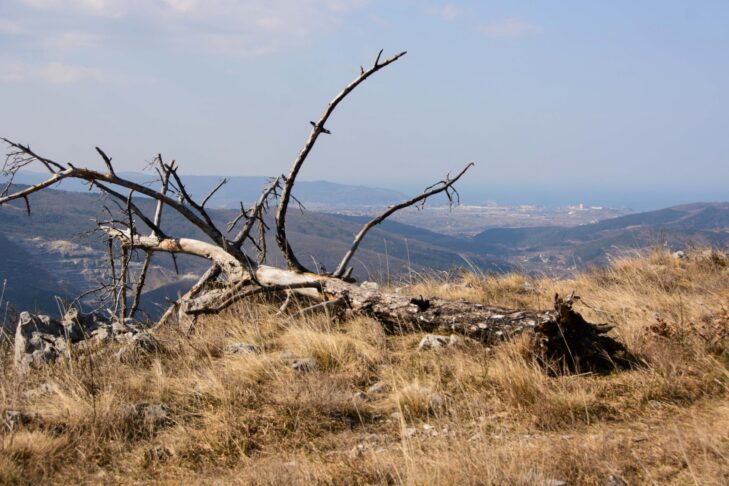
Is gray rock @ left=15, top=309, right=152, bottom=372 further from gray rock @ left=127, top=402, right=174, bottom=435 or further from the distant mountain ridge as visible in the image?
the distant mountain ridge

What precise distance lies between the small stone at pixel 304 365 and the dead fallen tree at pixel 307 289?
1.19 meters

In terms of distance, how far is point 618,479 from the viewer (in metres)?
2.50

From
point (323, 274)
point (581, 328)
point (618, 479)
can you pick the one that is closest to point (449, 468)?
point (618, 479)

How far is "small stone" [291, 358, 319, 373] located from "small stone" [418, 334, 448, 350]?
3.30ft

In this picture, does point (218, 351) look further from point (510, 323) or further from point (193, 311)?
point (510, 323)

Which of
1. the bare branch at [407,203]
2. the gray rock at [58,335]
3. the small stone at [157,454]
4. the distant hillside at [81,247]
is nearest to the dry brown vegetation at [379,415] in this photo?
the small stone at [157,454]

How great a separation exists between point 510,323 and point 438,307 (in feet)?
2.82

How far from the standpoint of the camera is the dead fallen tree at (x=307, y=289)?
164 inches

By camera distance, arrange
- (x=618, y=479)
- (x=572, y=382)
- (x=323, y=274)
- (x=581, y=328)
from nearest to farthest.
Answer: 1. (x=618, y=479)
2. (x=572, y=382)
3. (x=581, y=328)
4. (x=323, y=274)

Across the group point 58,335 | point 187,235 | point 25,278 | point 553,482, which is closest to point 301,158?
point 58,335

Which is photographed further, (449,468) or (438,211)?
(438,211)

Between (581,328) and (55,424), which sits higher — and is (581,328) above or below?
above

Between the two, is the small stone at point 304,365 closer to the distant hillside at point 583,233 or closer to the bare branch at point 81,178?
the bare branch at point 81,178

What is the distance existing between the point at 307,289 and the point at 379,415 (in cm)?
287
